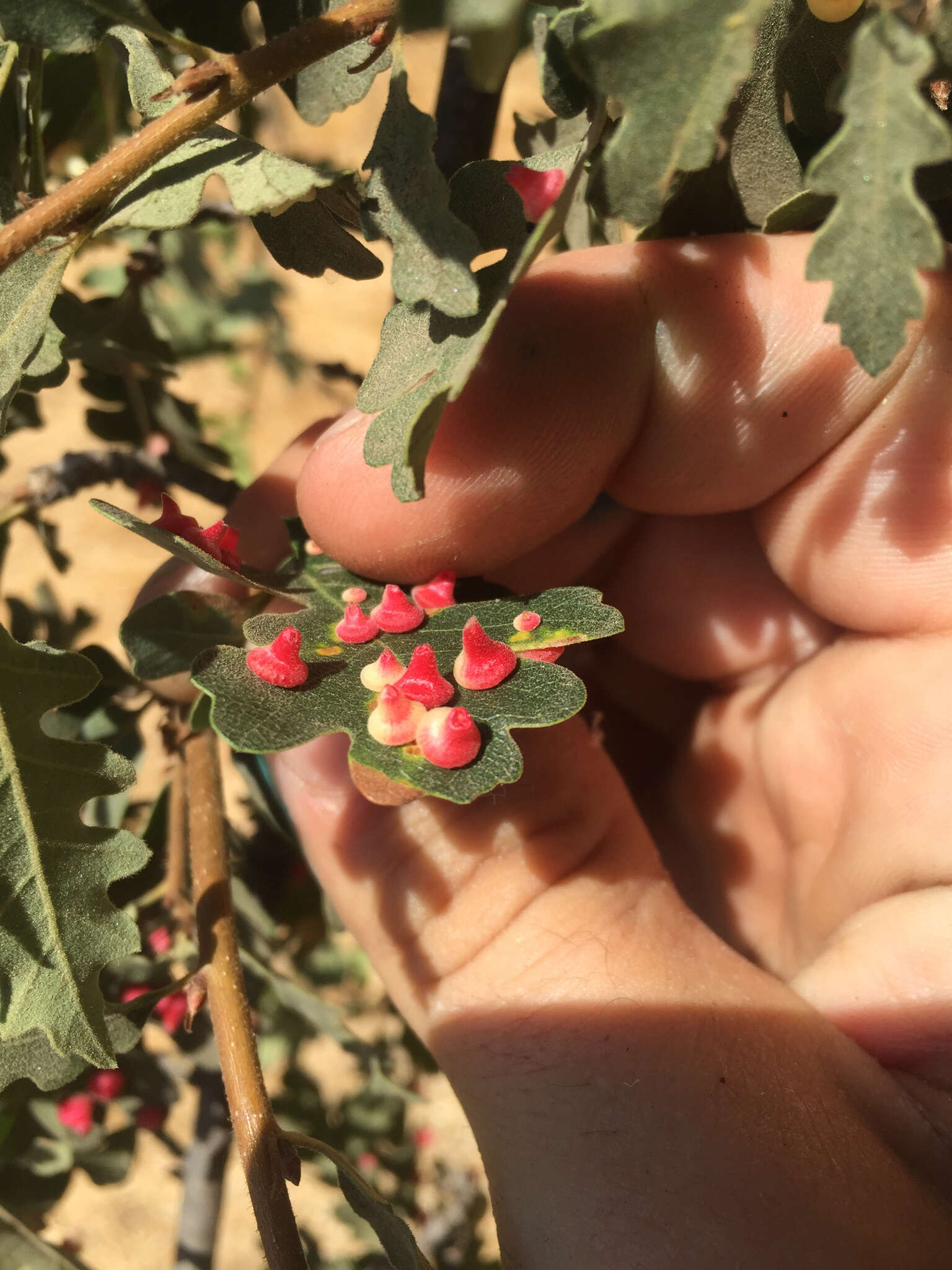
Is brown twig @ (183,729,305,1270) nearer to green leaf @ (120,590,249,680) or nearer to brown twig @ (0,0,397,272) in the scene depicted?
green leaf @ (120,590,249,680)

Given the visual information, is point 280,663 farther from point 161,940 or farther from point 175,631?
point 161,940

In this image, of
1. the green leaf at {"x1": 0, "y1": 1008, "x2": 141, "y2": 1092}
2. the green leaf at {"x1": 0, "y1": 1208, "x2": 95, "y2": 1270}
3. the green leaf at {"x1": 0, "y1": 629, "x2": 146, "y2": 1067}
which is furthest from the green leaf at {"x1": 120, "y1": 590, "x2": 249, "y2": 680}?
the green leaf at {"x1": 0, "y1": 1208, "x2": 95, "y2": 1270}

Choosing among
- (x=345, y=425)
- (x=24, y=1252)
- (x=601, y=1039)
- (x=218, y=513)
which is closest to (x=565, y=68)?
(x=345, y=425)

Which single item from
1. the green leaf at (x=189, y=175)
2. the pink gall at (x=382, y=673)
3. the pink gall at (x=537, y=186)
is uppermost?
the green leaf at (x=189, y=175)

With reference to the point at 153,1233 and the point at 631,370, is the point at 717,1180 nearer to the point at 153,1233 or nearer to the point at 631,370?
the point at 631,370

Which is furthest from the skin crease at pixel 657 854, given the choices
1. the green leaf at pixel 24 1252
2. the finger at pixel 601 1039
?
the green leaf at pixel 24 1252

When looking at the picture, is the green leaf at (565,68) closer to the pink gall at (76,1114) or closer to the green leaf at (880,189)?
the green leaf at (880,189)
